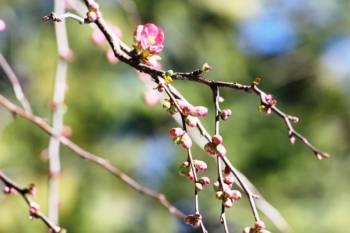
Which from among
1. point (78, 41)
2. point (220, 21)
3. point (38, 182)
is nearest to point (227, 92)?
point (220, 21)

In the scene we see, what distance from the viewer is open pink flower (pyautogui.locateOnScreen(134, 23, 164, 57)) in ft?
2.60

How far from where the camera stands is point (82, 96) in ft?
13.6

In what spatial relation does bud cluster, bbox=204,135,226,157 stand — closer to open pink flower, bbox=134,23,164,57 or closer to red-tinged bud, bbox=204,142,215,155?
red-tinged bud, bbox=204,142,215,155

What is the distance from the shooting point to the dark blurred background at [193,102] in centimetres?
408

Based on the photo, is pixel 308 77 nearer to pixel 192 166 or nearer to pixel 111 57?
pixel 111 57

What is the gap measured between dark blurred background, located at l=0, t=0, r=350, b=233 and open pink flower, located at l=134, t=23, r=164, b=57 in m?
2.94

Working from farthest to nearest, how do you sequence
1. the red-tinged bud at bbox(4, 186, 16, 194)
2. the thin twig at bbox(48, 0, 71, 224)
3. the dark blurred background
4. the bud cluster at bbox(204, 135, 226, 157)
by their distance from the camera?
the dark blurred background
the thin twig at bbox(48, 0, 71, 224)
the red-tinged bud at bbox(4, 186, 16, 194)
the bud cluster at bbox(204, 135, 226, 157)

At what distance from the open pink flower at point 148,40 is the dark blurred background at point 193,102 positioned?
294 centimetres

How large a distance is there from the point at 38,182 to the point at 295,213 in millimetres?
1632

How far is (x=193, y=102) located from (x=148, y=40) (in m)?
3.69

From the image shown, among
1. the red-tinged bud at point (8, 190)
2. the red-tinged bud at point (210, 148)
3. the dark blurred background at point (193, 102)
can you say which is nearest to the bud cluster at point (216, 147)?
the red-tinged bud at point (210, 148)

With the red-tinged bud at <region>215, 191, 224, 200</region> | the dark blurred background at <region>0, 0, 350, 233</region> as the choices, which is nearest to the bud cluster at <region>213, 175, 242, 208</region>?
the red-tinged bud at <region>215, 191, 224, 200</region>

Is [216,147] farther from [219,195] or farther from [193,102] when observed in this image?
[193,102]

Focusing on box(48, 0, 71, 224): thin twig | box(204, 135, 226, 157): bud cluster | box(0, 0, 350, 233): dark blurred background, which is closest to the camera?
box(204, 135, 226, 157): bud cluster
